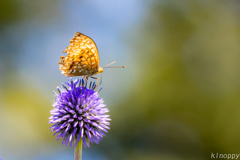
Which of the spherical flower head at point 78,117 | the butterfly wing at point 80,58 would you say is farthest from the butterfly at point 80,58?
the spherical flower head at point 78,117

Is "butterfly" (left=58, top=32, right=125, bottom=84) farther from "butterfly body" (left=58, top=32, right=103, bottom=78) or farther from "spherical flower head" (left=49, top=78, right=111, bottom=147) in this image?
"spherical flower head" (left=49, top=78, right=111, bottom=147)

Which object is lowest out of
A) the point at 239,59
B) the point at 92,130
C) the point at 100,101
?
the point at 92,130

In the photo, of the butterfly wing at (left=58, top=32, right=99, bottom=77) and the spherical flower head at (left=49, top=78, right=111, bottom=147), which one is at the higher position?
the butterfly wing at (left=58, top=32, right=99, bottom=77)

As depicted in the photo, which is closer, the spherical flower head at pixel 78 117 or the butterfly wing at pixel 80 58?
the spherical flower head at pixel 78 117

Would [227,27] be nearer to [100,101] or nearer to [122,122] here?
[122,122]

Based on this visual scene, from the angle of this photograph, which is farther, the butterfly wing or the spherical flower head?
the butterfly wing

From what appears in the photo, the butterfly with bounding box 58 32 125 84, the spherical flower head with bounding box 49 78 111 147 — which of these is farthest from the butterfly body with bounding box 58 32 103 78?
the spherical flower head with bounding box 49 78 111 147

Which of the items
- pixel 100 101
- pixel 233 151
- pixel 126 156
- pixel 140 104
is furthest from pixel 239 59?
pixel 100 101

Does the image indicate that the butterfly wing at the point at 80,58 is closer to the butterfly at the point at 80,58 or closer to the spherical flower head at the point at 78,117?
the butterfly at the point at 80,58
